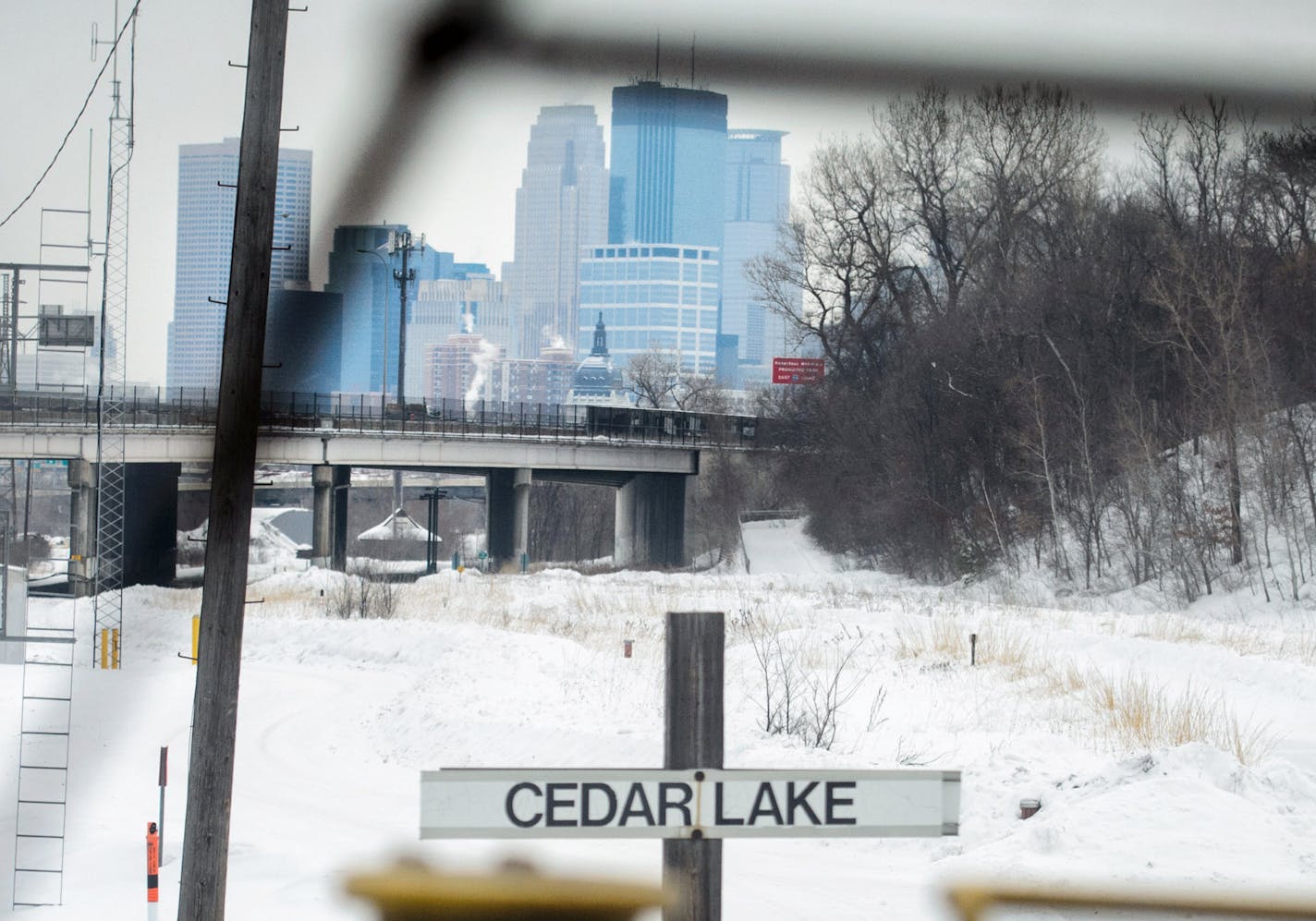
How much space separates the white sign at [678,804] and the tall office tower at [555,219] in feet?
2.00

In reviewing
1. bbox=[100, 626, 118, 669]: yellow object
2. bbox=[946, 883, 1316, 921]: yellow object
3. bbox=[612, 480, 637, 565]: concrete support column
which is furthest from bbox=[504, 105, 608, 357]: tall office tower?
bbox=[612, 480, 637, 565]: concrete support column

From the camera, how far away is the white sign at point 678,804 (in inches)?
70.0

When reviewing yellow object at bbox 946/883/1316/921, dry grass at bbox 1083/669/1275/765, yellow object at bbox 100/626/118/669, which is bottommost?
dry grass at bbox 1083/669/1275/765

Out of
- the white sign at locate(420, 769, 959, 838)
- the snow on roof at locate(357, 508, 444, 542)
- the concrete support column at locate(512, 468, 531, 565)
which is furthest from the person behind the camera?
the snow on roof at locate(357, 508, 444, 542)

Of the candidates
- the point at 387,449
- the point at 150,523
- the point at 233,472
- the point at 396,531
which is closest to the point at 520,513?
the point at 387,449

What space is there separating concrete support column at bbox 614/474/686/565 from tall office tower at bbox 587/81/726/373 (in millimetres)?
22629

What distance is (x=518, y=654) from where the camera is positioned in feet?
45.8

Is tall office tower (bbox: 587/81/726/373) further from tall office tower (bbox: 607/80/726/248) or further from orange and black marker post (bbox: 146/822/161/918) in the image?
orange and black marker post (bbox: 146/822/161/918)

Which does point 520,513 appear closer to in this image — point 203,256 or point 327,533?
point 327,533

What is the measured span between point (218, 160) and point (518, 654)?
42.6ft

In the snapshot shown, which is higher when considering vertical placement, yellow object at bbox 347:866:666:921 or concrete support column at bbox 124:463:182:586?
concrete support column at bbox 124:463:182:586

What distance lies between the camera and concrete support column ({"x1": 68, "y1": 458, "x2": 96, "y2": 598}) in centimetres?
1487

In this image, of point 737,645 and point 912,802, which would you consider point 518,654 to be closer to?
point 737,645

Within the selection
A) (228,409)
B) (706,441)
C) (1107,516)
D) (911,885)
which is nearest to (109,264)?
(228,409)
